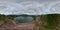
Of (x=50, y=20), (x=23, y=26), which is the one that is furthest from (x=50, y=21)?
(x=23, y=26)

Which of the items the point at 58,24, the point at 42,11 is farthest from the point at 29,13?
the point at 58,24

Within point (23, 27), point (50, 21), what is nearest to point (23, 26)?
point (23, 27)

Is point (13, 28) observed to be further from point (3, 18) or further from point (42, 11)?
point (42, 11)

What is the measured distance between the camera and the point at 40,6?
0.80m

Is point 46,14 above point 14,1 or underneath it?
underneath

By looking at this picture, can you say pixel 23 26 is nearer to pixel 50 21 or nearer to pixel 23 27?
pixel 23 27

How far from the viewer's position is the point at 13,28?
71 cm

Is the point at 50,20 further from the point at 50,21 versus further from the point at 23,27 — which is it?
the point at 23,27

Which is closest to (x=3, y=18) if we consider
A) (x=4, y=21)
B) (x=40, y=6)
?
(x=4, y=21)

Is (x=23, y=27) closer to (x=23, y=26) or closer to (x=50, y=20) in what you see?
(x=23, y=26)

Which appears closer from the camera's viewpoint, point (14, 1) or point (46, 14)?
point (46, 14)

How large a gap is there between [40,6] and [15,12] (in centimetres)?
17

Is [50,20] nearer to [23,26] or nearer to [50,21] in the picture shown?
[50,21]

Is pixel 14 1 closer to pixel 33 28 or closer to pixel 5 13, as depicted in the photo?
pixel 5 13
